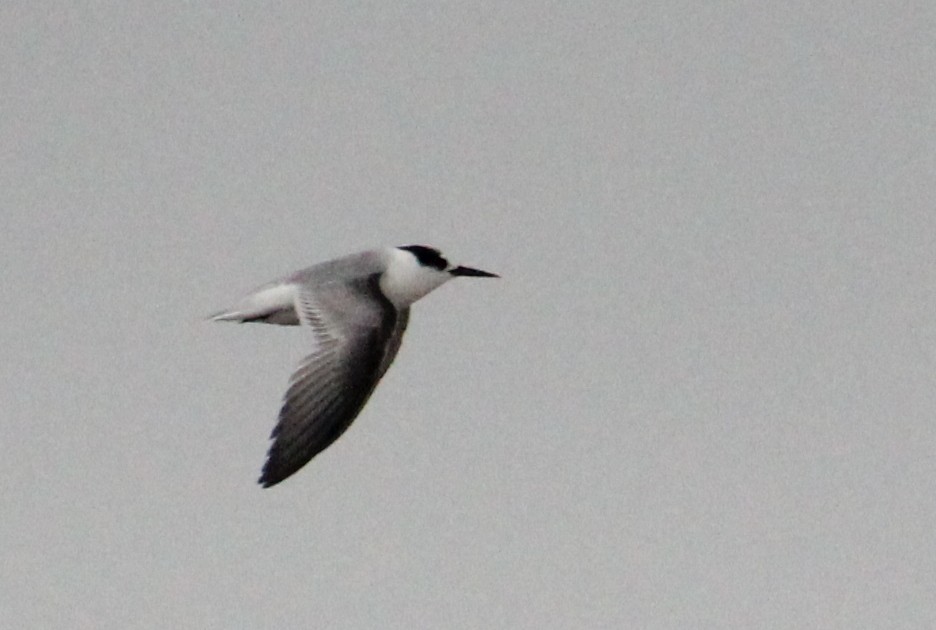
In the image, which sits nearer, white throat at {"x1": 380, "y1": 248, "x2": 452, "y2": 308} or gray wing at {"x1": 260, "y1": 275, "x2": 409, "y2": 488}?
gray wing at {"x1": 260, "y1": 275, "x2": 409, "y2": 488}

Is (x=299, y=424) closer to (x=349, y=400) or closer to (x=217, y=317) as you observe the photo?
(x=349, y=400)

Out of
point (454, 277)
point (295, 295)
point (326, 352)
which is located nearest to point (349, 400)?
point (326, 352)

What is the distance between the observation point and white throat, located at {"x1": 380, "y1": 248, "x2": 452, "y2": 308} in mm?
12742

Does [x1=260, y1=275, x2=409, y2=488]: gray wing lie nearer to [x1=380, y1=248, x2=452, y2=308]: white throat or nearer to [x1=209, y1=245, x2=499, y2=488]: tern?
[x1=209, y1=245, x2=499, y2=488]: tern

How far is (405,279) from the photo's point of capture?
42.2 feet

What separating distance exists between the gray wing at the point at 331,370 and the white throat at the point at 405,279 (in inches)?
18.5

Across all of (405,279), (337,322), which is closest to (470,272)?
(405,279)

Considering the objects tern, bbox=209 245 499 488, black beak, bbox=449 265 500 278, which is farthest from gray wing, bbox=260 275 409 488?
black beak, bbox=449 265 500 278

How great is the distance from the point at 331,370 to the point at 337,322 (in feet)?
1.38

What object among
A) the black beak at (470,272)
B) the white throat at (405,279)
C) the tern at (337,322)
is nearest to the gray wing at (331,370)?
the tern at (337,322)

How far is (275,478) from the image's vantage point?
10.6 meters

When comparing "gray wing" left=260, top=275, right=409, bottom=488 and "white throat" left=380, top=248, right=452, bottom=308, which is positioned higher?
"white throat" left=380, top=248, right=452, bottom=308

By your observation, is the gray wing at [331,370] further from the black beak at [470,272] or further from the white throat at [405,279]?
the black beak at [470,272]

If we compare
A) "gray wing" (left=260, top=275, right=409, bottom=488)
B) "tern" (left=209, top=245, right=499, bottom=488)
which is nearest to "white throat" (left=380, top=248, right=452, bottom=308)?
"tern" (left=209, top=245, right=499, bottom=488)
